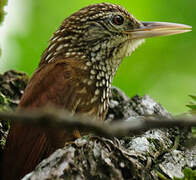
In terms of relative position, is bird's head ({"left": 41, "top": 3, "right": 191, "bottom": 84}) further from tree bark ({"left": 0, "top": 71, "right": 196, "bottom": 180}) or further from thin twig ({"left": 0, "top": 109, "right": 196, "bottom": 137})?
thin twig ({"left": 0, "top": 109, "right": 196, "bottom": 137})

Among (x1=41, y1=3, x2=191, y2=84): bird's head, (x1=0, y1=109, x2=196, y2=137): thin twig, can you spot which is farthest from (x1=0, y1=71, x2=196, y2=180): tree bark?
(x1=41, y1=3, x2=191, y2=84): bird's head

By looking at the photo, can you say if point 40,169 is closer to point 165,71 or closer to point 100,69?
point 100,69

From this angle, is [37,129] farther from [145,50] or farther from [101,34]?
[145,50]

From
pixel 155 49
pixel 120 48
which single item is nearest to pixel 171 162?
pixel 120 48

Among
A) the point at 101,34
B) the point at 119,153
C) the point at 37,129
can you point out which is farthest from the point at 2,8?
the point at 119,153

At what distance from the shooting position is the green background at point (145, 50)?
6512 millimetres

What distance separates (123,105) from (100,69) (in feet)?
2.38

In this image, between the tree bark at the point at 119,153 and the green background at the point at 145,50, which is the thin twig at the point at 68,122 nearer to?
the tree bark at the point at 119,153

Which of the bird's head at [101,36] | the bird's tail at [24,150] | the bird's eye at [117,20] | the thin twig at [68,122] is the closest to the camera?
the thin twig at [68,122]

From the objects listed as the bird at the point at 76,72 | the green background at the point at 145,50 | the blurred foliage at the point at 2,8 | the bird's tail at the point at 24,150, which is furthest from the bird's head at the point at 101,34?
the green background at the point at 145,50

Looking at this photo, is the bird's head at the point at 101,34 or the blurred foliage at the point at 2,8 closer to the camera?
the bird's head at the point at 101,34

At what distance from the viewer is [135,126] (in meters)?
1.50

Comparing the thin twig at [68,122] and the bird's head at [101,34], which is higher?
the thin twig at [68,122]

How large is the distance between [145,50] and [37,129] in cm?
384
